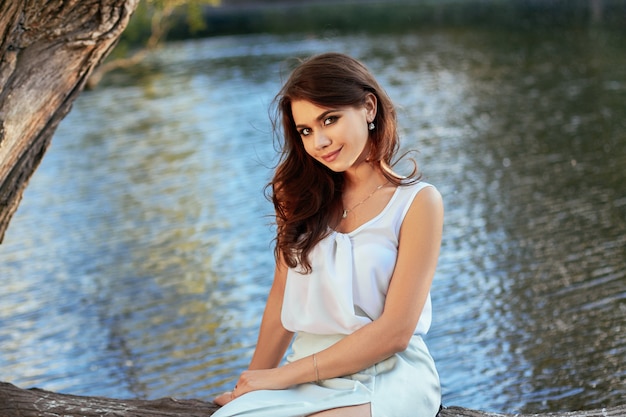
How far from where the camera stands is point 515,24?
28812 mm

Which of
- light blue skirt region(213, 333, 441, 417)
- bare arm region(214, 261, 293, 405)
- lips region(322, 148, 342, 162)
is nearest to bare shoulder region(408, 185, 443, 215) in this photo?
lips region(322, 148, 342, 162)

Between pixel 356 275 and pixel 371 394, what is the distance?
1.15 ft

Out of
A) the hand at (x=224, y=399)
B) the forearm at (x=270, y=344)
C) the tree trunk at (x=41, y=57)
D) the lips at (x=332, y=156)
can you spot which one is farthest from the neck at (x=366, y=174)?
the tree trunk at (x=41, y=57)

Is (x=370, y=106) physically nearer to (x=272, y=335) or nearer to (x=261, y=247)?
(x=272, y=335)

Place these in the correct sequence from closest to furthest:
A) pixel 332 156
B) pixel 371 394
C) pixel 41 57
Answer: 1. pixel 371 394
2. pixel 332 156
3. pixel 41 57

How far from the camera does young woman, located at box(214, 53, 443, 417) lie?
2807mm

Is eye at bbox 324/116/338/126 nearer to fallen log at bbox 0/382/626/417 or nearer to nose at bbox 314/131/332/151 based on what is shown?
nose at bbox 314/131/332/151

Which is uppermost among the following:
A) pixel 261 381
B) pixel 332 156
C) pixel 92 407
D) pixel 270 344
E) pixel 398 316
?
pixel 332 156

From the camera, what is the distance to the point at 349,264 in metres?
2.90

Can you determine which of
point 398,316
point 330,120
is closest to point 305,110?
point 330,120

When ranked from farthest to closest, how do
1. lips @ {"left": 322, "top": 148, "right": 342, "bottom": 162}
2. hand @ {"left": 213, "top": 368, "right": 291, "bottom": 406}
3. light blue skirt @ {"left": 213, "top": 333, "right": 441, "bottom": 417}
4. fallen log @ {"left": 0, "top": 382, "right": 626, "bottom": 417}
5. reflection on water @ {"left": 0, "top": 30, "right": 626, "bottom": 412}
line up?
reflection on water @ {"left": 0, "top": 30, "right": 626, "bottom": 412}, fallen log @ {"left": 0, "top": 382, "right": 626, "bottom": 417}, lips @ {"left": 322, "top": 148, "right": 342, "bottom": 162}, hand @ {"left": 213, "top": 368, "right": 291, "bottom": 406}, light blue skirt @ {"left": 213, "top": 333, "right": 441, "bottom": 417}

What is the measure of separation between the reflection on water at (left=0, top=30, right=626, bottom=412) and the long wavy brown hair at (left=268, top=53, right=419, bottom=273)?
1.21ft

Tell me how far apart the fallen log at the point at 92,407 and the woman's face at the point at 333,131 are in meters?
0.90

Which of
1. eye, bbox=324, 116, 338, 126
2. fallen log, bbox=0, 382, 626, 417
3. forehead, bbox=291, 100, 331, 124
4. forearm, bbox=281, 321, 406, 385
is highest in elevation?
forehead, bbox=291, 100, 331, 124
